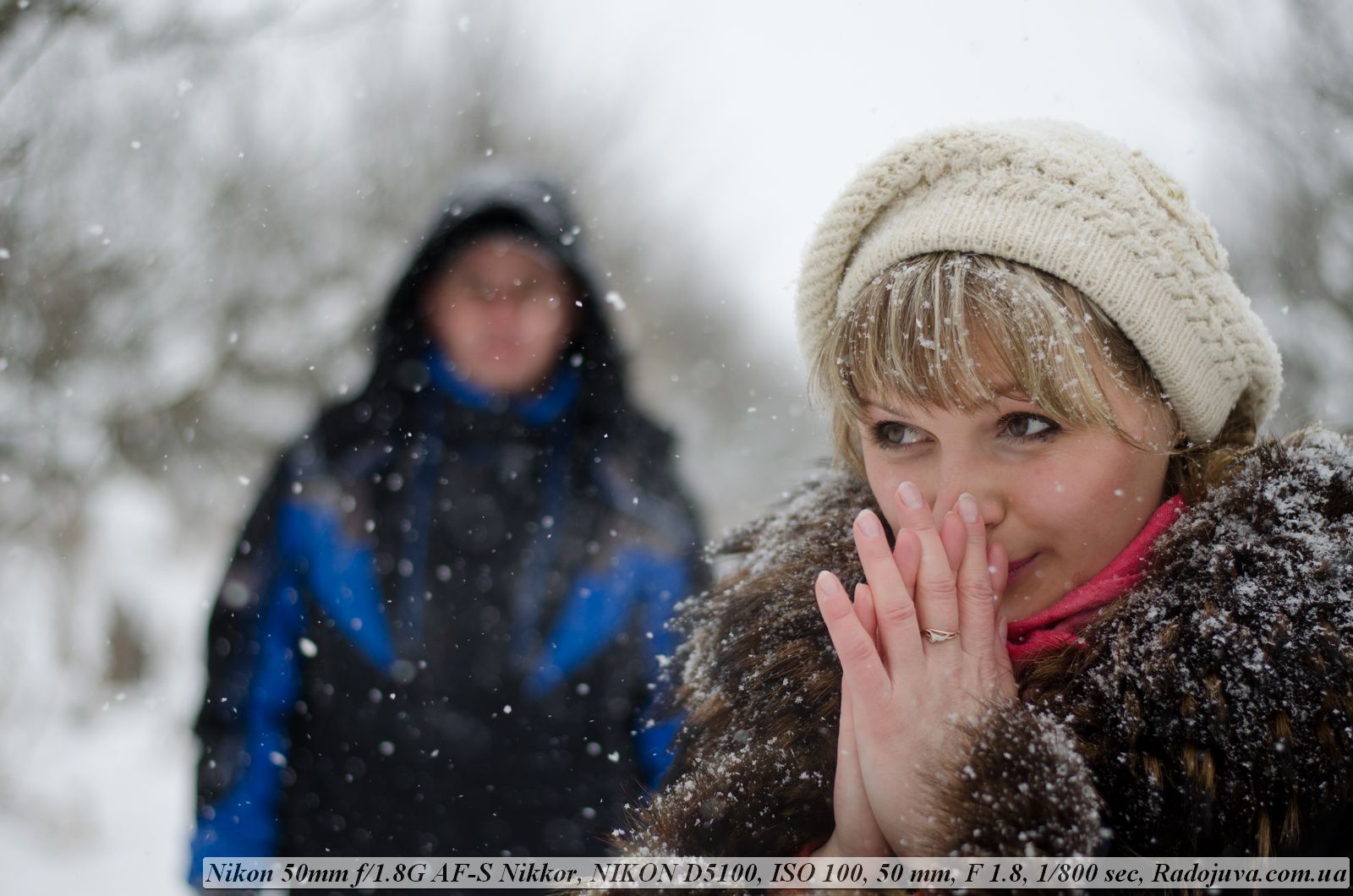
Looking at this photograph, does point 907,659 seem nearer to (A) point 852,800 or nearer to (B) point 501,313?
(A) point 852,800

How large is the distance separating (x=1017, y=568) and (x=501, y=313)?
6.76ft

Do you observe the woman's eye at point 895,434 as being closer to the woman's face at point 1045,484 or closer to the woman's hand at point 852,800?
the woman's face at point 1045,484

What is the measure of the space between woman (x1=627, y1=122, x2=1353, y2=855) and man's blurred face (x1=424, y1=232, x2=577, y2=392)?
1479 millimetres

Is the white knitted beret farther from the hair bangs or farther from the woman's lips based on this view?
the woman's lips

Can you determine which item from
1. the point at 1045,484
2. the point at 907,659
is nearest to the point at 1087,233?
the point at 1045,484

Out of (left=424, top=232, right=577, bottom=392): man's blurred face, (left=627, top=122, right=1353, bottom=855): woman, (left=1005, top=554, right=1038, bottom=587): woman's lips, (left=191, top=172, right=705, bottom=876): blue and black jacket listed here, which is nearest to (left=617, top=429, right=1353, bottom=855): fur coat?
(left=627, top=122, right=1353, bottom=855): woman

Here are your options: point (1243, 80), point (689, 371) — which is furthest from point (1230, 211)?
point (689, 371)

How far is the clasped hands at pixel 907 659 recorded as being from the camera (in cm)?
112

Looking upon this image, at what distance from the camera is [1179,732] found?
1030 mm

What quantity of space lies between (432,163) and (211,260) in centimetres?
436

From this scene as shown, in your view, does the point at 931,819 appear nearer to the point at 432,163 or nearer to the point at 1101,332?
the point at 1101,332

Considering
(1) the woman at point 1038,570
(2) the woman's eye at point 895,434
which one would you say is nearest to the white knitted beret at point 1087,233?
(1) the woman at point 1038,570

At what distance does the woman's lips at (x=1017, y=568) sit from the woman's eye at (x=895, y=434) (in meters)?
0.26

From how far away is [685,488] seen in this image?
290 centimetres
